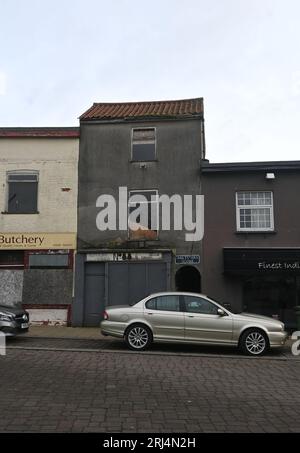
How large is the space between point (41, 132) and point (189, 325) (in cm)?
1010

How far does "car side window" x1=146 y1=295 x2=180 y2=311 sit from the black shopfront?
15.4 feet

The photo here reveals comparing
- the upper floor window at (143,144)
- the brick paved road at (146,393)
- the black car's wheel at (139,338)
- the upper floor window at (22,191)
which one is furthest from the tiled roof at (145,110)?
the brick paved road at (146,393)

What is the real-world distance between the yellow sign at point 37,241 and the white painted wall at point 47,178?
168 millimetres

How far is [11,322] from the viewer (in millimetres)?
13258

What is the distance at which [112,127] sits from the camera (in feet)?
61.1

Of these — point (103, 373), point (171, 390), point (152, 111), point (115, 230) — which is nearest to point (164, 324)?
point (103, 373)

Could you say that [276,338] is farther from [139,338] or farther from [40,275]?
[40,275]

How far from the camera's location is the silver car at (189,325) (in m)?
12.1

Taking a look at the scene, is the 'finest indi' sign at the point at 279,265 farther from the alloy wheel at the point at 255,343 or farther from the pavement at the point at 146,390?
the alloy wheel at the point at 255,343

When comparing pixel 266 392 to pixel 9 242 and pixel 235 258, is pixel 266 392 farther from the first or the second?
pixel 9 242

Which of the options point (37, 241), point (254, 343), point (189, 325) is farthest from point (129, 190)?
point (254, 343)

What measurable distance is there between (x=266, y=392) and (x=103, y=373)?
3088mm

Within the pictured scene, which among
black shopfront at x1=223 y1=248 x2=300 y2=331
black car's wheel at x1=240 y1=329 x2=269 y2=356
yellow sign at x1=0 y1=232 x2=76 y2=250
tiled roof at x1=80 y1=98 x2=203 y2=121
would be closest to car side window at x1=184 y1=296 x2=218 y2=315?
black car's wheel at x1=240 y1=329 x2=269 y2=356

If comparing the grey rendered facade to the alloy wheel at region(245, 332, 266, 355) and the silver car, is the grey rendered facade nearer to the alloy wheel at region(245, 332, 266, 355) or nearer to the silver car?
the silver car
